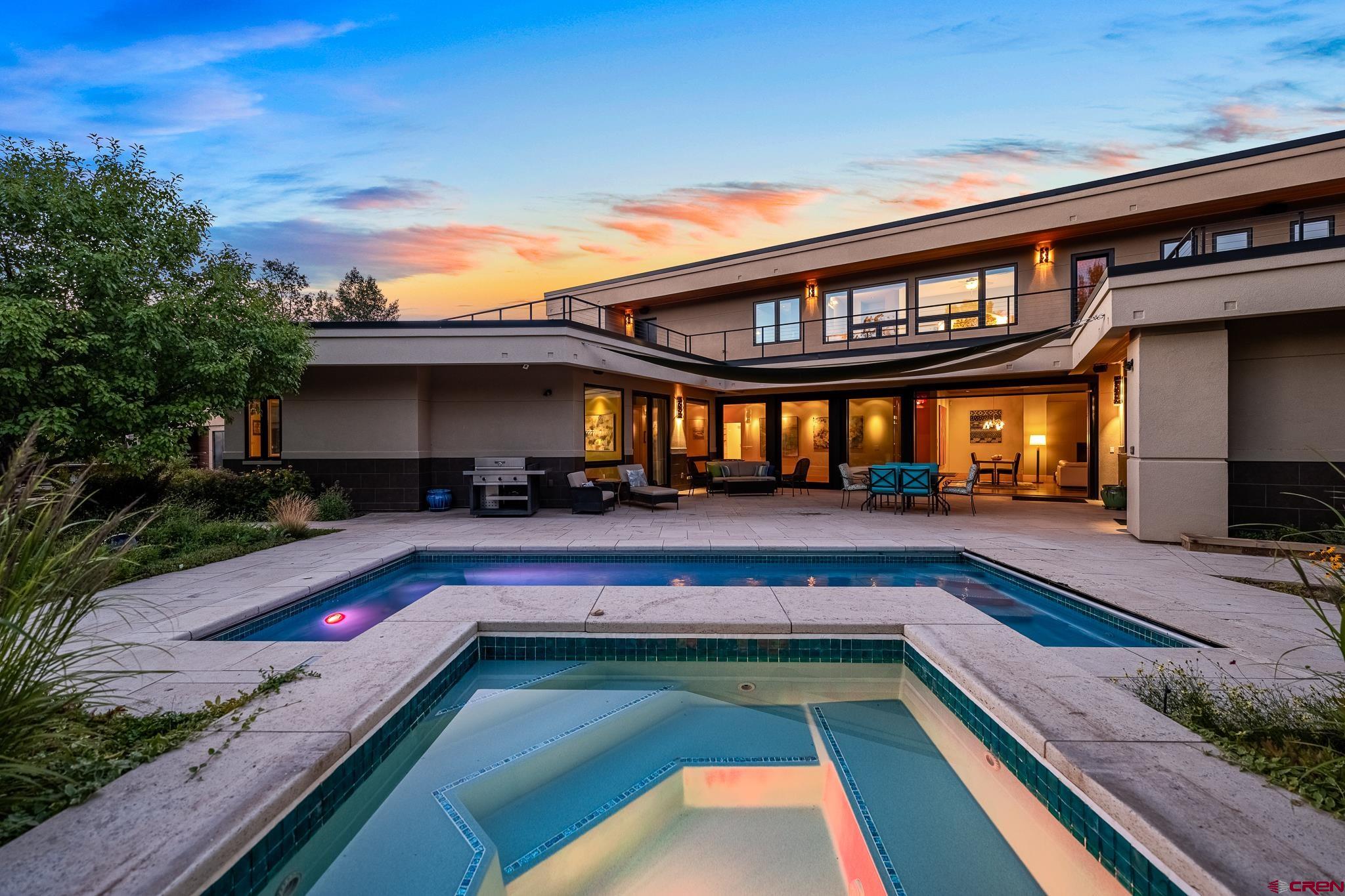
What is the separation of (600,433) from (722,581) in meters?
6.73

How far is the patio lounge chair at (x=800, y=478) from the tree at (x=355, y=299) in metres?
20.1

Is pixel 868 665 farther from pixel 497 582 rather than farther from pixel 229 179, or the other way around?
pixel 229 179

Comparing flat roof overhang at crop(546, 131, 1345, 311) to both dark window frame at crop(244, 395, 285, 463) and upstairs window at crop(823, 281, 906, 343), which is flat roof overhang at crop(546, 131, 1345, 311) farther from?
dark window frame at crop(244, 395, 285, 463)

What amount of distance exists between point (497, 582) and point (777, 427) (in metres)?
11.1

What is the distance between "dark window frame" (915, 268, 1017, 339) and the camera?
13.0m

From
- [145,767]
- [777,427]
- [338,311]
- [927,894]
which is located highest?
[338,311]

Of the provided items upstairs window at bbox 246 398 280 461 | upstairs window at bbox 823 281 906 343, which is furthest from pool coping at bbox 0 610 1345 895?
upstairs window at bbox 823 281 906 343

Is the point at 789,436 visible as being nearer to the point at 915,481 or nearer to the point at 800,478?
the point at 800,478

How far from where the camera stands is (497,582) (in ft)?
20.5

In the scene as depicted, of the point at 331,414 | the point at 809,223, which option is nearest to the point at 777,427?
the point at 809,223

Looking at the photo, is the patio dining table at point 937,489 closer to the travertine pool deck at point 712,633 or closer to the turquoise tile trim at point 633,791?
the travertine pool deck at point 712,633

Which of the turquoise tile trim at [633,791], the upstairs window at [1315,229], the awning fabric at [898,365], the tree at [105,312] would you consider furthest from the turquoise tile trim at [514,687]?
the upstairs window at [1315,229]

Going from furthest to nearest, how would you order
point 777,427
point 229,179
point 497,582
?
point 777,427 < point 229,179 < point 497,582

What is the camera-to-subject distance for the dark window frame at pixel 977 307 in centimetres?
1301
